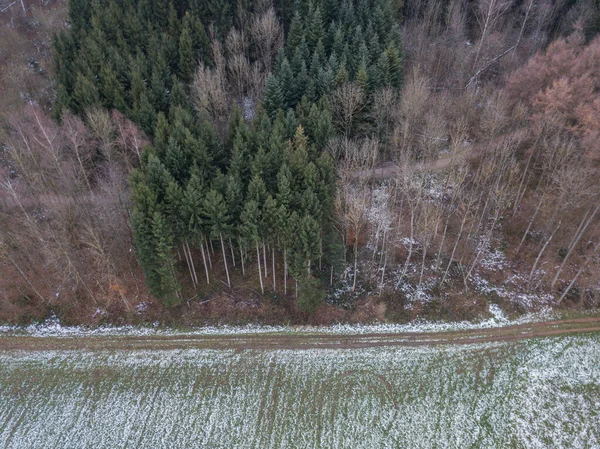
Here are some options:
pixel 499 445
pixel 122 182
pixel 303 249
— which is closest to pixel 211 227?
pixel 303 249

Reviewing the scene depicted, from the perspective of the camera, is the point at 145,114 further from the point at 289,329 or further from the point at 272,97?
the point at 289,329

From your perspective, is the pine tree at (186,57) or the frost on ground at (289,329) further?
the pine tree at (186,57)

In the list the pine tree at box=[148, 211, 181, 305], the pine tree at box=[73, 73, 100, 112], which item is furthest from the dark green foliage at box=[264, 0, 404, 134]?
the pine tree at box=[73, 73, 100, 112]

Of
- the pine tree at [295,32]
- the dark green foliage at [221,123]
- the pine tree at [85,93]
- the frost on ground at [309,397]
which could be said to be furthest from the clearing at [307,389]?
the pine tree at [295,32]

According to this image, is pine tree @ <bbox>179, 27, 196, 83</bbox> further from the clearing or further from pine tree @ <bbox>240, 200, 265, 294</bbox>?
the clearing

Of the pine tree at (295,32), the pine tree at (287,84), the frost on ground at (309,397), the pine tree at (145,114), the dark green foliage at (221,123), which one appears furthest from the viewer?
the pine tree at (295,32)

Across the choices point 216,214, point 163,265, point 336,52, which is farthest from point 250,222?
point 336,52

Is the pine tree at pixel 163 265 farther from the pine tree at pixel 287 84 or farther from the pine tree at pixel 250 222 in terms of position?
the pine tree at pixel 287 84
